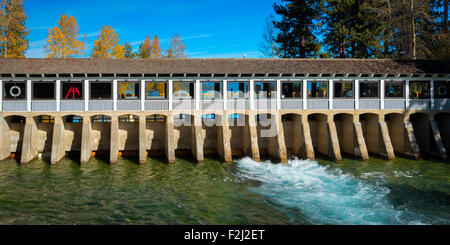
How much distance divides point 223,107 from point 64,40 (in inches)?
998

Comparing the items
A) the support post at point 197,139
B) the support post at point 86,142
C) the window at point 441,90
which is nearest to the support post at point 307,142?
the support post at point 197,139

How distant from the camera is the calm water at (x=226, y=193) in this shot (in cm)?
1144

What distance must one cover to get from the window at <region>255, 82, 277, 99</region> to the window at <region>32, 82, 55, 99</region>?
15.5 meters

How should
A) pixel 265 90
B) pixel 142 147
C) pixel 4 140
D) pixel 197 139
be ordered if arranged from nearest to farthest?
pixel 142 147, pixel 197 139, pixel 4 140, pixel 265 90

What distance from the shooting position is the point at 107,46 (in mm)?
37094

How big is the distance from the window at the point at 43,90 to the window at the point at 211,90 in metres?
11.3

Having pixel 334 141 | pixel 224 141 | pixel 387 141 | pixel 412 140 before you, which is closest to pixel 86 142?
pixel 224 141

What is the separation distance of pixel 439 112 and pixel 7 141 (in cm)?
3352

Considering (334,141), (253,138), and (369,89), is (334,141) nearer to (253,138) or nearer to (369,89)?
(369,89)

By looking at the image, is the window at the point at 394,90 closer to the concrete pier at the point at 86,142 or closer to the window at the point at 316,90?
the window at the point at 316,90

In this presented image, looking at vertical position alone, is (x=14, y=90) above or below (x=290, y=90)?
below

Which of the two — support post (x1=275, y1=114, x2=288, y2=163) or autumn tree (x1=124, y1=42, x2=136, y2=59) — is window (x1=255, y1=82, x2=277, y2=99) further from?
autumn tree (x1=124, y1=42, x2=136, y2=59)

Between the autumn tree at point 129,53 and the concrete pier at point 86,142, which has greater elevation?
the autumn tree at point 129,53

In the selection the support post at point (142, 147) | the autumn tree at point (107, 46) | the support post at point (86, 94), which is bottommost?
the support post at point (142, 147)
